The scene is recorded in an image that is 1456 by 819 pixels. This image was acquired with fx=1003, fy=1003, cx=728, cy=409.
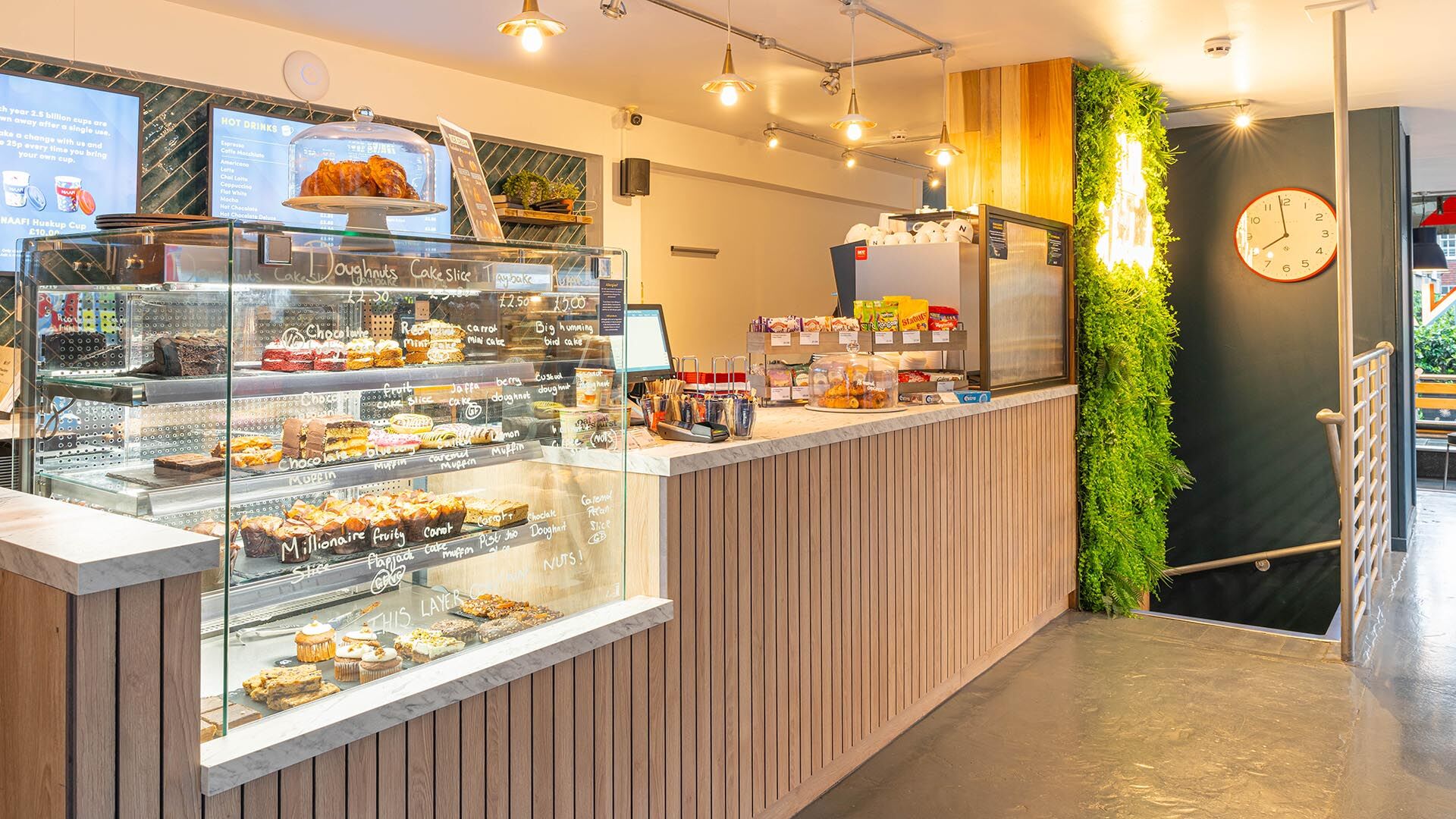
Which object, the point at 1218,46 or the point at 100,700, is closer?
the point at 100,700

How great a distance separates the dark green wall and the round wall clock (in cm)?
6

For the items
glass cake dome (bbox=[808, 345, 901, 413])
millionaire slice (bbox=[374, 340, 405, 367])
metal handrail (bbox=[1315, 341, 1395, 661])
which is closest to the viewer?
millionaire slice (bbox=[374, 340, 405, 367])

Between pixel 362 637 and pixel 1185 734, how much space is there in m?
3.02

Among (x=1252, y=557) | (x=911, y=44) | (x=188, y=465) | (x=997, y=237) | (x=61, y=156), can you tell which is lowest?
(x=1252, y=557)

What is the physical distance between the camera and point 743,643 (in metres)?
2.87

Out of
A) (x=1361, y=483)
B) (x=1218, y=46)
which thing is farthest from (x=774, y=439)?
(x=1218, y=46)

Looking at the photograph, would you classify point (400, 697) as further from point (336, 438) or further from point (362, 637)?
point (336, 438)

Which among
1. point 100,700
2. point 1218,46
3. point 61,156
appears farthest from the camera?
point 1218,46

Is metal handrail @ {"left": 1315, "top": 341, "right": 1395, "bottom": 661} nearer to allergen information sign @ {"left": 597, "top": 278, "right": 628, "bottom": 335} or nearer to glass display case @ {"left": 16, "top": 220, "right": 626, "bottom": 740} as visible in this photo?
allergen information sign @ {"left": 597, "top": 278, "right": 628, "bottom": 335}

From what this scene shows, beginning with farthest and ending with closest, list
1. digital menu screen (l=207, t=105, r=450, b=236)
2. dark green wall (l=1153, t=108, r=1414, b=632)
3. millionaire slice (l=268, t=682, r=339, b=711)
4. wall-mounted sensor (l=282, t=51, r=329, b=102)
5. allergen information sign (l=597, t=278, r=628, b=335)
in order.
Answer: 1. dark green wall (l=1153, t=108, r=1414, b=632)
2. wall-mounted sensor (l=282, t=51, r=329, b=102)
3. digital menu screen (l=207, t=105, r=450, b=236)
4. allergen information sign (l=597, t=278, r=628, b=335)
5. millionaire slice (l=268, t=682, r=339, b=711)

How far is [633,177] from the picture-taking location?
704 centimetres

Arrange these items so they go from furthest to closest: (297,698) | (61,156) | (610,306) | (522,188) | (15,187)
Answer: (522,188) < (61,156) < (15,187) < (610,306) < (297,698)

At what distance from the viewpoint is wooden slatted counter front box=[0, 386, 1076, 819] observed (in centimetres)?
192

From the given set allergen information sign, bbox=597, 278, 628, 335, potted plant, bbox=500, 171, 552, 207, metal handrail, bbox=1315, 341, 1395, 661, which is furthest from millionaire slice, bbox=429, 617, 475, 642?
potted plant, bbox=500, 171, 552, 207
